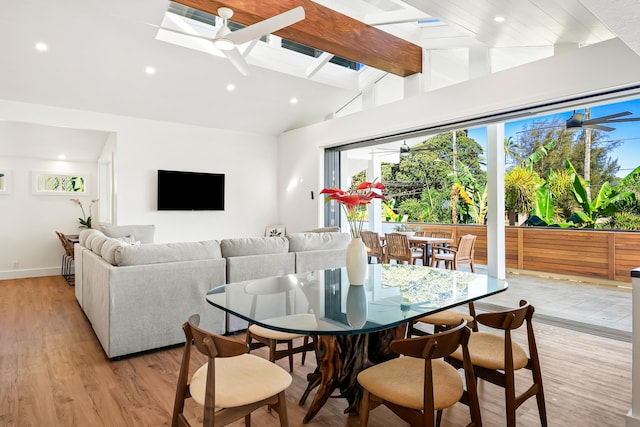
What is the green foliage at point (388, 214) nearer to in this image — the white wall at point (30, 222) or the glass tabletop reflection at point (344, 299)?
the white wall at point (30, 222)

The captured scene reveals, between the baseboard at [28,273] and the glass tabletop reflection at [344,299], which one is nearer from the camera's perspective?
the glass tabletop reflection at [344,299]

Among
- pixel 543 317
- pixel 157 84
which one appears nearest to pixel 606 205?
pixel 543 317

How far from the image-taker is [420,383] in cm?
163

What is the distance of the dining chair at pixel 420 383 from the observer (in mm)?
1430

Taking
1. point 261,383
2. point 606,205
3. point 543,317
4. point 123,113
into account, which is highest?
point 123,113

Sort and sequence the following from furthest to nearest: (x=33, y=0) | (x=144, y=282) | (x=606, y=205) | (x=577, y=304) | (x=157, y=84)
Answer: (x=606, y=205) → (x=157, y=84) → (x=577, y=304) → (x=33, y=0) → (x=144, y=282)

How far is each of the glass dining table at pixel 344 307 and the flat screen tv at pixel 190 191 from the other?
4.73 m

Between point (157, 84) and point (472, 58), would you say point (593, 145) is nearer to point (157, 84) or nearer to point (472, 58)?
point (472, 58)

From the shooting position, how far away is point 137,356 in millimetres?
3107

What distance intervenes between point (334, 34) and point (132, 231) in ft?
13.7

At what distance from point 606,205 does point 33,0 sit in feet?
28.6

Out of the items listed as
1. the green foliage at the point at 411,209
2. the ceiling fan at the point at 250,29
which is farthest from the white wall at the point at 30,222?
the green foliage at the point at 411,209

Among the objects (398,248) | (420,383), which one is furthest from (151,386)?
(398,248)

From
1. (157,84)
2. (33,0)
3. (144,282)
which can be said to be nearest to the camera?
(144,282)
